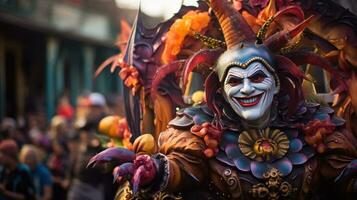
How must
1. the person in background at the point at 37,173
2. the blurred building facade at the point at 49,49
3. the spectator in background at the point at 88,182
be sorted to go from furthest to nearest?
the blurred building facade at the point at 49,49, the person in background at the point at 37,173, the spectator in background at the point at 88,182

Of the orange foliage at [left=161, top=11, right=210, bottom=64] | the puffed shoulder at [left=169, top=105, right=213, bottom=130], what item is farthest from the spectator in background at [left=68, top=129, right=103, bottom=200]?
the puffed shoulder at [left=169, top=105, right=213, bottom=130]

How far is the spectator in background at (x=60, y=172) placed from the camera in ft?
27.1

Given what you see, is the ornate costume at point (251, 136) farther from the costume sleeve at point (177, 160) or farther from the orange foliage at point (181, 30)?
the orange foliage at point (181, 30)

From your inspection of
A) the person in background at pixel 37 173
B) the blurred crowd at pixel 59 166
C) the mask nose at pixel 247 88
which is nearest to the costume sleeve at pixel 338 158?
the mask nose at pixel 247 88

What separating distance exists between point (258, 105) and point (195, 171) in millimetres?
483

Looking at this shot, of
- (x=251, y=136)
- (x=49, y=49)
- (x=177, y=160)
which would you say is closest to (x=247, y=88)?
(x=251, y=136)

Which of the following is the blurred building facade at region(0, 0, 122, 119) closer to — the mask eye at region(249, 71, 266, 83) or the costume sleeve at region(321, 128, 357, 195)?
the mask eye at region(249, 71, 266, 83)

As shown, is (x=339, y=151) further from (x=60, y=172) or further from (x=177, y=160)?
(x=60, y=172)

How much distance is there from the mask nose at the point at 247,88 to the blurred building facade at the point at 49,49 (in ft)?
39.7

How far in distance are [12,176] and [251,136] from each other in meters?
3.28

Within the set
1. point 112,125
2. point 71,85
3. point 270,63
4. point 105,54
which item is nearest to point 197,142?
point 270,63

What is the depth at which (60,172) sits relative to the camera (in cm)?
841

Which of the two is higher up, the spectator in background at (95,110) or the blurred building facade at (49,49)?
the spectator in background at (95,110)

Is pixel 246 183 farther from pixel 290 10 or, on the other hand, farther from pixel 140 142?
pixel 290 10
